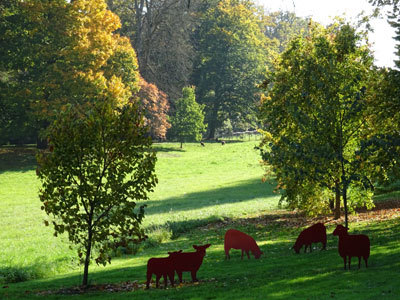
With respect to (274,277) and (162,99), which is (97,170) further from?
(162,99)

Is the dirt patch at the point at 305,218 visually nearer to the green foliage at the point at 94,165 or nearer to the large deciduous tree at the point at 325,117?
→ the large deciduous tree at the point at 325,117

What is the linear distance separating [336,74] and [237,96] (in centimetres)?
6587

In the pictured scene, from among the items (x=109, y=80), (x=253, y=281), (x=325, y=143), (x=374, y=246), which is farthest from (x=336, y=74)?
(x=109, y=80)

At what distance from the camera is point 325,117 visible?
18.7 metres

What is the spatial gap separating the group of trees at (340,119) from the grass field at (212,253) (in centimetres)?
229

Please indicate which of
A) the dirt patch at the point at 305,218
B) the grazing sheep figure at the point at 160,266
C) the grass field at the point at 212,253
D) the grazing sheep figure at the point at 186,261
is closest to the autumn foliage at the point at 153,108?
the grass field at the point at 212,253

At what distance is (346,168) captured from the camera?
19.7 meters

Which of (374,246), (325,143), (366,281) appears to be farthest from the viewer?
(325,143)

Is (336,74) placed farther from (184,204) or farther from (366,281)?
(184,204)

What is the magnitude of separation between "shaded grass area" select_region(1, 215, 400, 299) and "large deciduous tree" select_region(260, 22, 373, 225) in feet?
8.11

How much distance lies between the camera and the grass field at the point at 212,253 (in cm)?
1197

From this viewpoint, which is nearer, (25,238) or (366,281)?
(366,281)

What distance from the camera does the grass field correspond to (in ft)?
39.3

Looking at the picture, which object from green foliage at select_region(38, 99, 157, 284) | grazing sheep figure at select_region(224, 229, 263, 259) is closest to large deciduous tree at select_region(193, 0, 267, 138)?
grazing sheep figure at select_region(224, 229, 263, 259)
